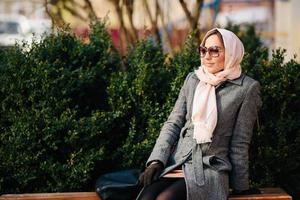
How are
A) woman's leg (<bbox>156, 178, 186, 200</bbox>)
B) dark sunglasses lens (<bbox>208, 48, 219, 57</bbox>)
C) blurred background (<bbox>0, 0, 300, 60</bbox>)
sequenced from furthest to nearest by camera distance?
blurred background (<bbox>0, 0, 300, 60</bbox>)
dark sunglasses lens (<bbox>208, 48, 219, 57</bbox>)
woman's leg (<bbox>156, 178, 186, 200</bbox>)

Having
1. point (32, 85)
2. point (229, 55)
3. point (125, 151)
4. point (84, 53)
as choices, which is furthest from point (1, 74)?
point (229, 55)

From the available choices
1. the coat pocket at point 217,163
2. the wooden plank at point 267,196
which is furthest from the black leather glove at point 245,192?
the coat pocket at point 217,163

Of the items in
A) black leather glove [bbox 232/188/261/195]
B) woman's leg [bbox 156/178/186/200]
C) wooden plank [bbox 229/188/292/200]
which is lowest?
wooden plank [bbox 229/188/292/200]

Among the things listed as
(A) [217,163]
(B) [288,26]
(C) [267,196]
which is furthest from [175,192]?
(B) [288,26]

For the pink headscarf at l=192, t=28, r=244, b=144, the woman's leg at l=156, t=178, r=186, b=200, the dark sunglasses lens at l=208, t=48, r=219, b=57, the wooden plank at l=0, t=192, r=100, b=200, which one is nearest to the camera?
the woman's leg at l=156, t=178, r=186, b=200

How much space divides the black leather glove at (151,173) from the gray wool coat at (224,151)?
0.04m

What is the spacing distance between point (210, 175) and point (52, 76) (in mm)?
1558

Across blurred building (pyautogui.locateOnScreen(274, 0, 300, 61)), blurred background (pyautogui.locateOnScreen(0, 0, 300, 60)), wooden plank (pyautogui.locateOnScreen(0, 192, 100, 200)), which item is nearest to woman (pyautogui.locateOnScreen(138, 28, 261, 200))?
wooden plank (pyautogui.locateOnScreen(0, 192, 100, 200))

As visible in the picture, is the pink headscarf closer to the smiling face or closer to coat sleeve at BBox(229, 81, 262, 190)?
the smiling face

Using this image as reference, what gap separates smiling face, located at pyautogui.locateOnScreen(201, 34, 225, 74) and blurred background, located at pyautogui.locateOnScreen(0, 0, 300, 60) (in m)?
1.40

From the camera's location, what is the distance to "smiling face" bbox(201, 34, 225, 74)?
162 inches

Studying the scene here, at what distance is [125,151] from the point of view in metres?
4.81

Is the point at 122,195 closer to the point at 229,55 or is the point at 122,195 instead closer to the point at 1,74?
the point at 229,55

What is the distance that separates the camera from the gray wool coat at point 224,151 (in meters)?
3.95
